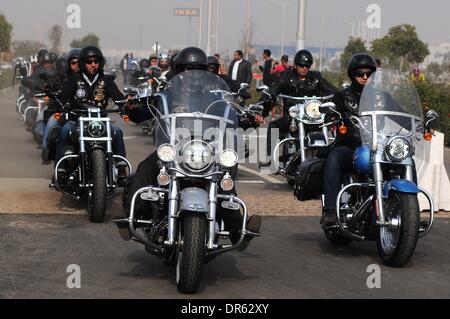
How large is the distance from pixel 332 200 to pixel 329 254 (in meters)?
0.48

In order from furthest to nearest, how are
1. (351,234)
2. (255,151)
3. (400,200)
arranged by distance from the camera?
(255,151)
(351,234)
(400,200)

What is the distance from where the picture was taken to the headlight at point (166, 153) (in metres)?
6.65

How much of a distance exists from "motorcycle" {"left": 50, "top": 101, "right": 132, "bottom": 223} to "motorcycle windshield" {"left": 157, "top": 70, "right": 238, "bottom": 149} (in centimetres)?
254

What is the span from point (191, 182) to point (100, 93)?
432cm

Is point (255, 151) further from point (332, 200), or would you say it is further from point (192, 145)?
point (192, 145)

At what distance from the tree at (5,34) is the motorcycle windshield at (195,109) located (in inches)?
1777

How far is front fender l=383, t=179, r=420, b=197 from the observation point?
7.46 m

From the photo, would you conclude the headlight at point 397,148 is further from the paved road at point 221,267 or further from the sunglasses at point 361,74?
the sunglasses at point 361,74

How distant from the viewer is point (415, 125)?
810 centimetres

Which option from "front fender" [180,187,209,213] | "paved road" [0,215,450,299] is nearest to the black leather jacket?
"paved road" [0,215,450,299]

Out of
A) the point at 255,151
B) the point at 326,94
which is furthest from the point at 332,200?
the point at 255,151

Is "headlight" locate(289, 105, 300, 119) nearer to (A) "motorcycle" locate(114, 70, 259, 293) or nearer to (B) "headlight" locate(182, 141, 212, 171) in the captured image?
(A) "motorcycle" locate(114, 70, 259, 293)

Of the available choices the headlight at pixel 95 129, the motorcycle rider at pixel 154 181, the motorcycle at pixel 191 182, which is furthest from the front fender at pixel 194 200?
the headlight at pixel 95 129

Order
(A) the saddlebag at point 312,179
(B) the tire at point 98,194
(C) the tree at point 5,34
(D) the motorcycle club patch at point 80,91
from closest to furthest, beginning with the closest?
(A) the saddlebag at point 312,179
(B) the tire at point 98,194
(D) the motorcycle club patch at point 80,91
(C) the tree at point 5,34
